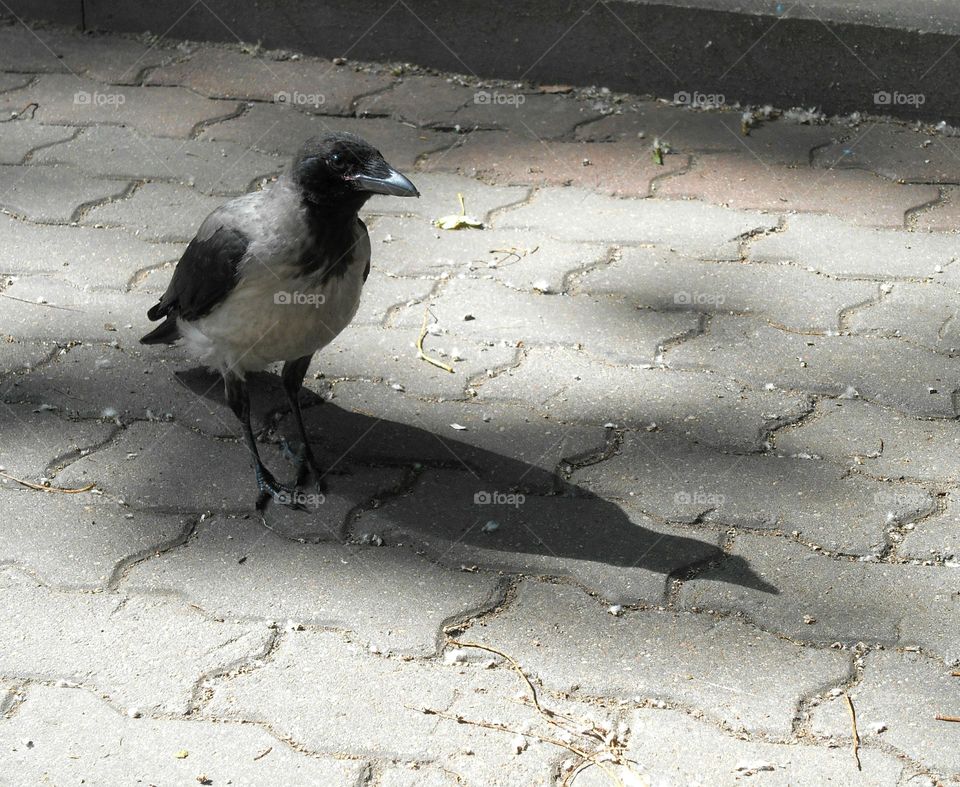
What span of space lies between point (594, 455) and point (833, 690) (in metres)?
1.16

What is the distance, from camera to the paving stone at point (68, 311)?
4.46 meters

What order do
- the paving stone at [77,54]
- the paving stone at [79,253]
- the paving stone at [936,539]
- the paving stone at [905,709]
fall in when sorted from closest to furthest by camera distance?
the paving stone at [905,709] < the paving stone at [936,539] < the paving stone at [79,253] < the paving stone at [77,54]

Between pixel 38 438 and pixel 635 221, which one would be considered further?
pixel 635 221

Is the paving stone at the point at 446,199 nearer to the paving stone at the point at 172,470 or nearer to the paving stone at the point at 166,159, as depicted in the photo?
the paving stone at the point at 166,159

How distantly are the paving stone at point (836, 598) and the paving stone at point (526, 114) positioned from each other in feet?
9.60

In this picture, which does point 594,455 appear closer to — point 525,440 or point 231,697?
point 525,440

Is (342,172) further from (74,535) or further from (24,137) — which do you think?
(24,137)

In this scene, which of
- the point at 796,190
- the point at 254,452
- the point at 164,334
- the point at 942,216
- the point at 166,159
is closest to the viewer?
the point at 254,452

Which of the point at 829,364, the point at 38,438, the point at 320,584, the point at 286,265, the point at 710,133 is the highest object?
the point at 286,265

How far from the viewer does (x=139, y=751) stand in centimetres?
285

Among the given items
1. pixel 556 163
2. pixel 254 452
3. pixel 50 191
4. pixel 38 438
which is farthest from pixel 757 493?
pixel 50 191

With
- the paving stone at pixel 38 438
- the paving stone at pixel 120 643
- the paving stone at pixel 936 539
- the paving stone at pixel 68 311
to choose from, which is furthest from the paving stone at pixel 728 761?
the paving stone at pixel 68 311

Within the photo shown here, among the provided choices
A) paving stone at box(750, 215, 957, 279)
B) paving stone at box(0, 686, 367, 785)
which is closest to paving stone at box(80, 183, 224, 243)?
paving stone at box(750, 215, 957, 279)

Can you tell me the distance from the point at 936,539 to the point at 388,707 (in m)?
1.70
